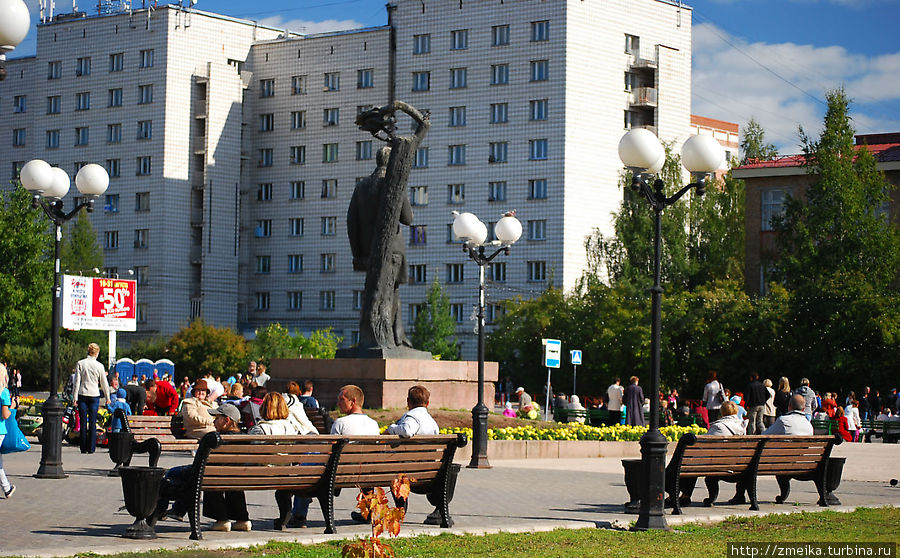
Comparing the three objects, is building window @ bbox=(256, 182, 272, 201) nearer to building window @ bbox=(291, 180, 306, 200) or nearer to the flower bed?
building window @ bbox=(291, 180, 306, 200)

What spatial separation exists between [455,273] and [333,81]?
47.5 ft

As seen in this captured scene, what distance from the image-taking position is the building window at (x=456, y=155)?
277 ft

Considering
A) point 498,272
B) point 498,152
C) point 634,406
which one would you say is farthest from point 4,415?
point 498,152

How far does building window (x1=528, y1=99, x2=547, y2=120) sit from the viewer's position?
81.5 metres

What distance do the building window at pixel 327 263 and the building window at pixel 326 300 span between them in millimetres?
1378

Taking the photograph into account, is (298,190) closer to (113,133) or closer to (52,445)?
(113,133)

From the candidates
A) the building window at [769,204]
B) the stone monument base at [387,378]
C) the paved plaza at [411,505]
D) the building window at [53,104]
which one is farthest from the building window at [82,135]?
the paved plaza at [411,505]

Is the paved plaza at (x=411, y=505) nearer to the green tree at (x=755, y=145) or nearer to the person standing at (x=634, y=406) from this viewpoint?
the person standing at (x=634, y=406)

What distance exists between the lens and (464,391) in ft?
93.6

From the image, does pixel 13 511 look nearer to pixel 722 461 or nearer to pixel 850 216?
pixel 722 461

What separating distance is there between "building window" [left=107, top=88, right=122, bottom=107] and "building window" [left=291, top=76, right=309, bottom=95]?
36.6 feet

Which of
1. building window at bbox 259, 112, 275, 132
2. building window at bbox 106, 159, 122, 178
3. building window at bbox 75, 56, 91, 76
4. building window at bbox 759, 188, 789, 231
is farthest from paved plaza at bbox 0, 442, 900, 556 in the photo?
building window at bbox 75, 56, 91, 76

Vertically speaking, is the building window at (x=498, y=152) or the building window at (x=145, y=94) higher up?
the building window at (x=145, y=94)

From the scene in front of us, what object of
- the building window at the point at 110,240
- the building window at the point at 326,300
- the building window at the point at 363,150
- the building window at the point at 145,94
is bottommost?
the building window at the point at 326,300
